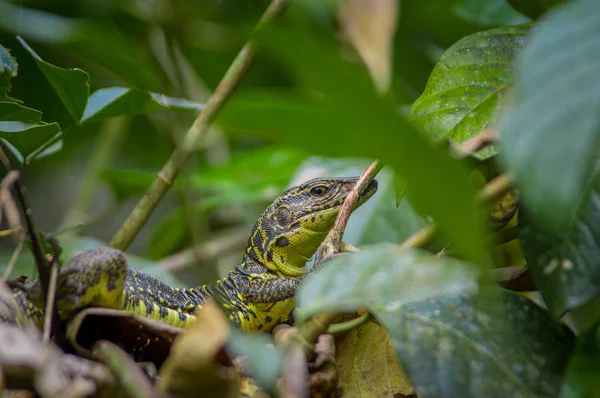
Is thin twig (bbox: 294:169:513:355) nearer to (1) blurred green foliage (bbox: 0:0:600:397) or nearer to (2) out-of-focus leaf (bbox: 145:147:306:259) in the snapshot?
(1) blurred green foliage (bbox: 0:0:600:397)

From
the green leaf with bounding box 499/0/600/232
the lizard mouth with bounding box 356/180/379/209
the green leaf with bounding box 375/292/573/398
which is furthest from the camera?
the lizard mouth with bounding box 356/180/379/209

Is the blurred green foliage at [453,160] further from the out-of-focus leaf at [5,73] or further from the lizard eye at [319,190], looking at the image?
the lizard eye at [319,190]

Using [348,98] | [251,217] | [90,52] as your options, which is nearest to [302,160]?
[251,217]

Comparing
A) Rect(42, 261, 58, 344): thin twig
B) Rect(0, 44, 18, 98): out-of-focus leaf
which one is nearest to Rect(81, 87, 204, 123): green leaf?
Rect(0, 44, 18, 98): out-of-focus leaf

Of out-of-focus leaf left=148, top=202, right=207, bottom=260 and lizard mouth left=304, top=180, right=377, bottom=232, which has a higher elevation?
lizard mouth left=304, top=180, right=377, bottom=232

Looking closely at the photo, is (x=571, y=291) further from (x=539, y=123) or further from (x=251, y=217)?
(x=251, y=217)

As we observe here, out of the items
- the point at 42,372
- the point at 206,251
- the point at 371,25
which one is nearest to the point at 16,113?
the point at 42,372

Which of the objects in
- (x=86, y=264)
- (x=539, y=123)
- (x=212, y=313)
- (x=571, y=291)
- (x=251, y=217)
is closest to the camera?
(x=539, y=123)
